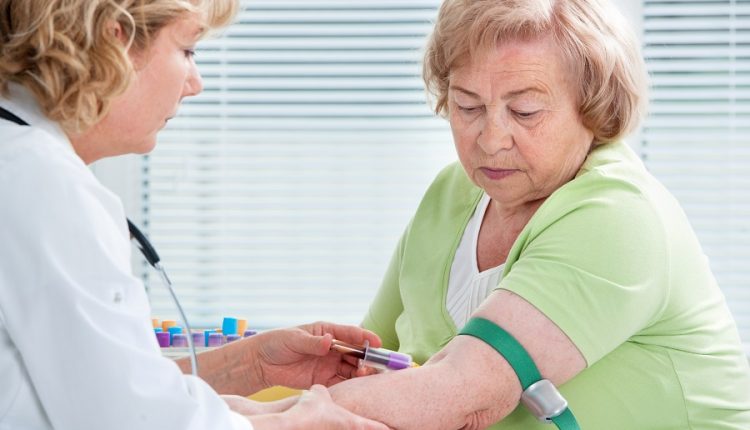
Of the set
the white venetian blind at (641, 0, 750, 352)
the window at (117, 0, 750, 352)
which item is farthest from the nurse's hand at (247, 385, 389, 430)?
the white venetian blind at (641, 0, 750, 352)

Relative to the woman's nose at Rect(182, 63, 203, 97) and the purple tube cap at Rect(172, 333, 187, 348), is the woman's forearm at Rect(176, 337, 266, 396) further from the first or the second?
the purple tube cap at Rect(172, 333, 187, 348)

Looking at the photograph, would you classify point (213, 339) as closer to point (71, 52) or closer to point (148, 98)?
point (148, 98)

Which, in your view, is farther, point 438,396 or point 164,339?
point 164,339

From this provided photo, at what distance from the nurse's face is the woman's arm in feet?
1.53

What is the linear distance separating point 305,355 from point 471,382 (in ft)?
1.31

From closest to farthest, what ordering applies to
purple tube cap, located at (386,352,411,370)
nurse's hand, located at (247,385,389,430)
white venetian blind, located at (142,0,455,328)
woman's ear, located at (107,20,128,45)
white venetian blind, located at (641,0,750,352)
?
woman's ear, located at (107,20,128,45) < nurse's hand, located at (247,385,389,430) < purple tube cap, located at (386,352,411,370) < white venetian blind, located at (641,0,750,352) < white venetian blind, located at (142,0,455,328)

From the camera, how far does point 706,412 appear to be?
1578 millimetres

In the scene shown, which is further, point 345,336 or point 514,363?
point 345,336

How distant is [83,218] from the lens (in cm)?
113

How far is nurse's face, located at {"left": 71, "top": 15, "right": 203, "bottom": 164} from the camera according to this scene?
1307 mm

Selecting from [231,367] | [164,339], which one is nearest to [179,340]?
[164,339]

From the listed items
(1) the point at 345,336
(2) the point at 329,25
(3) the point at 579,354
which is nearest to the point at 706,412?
(3) the point at 579,354

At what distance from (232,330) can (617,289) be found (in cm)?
125

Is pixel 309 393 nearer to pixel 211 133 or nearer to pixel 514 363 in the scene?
pixel 514 363
